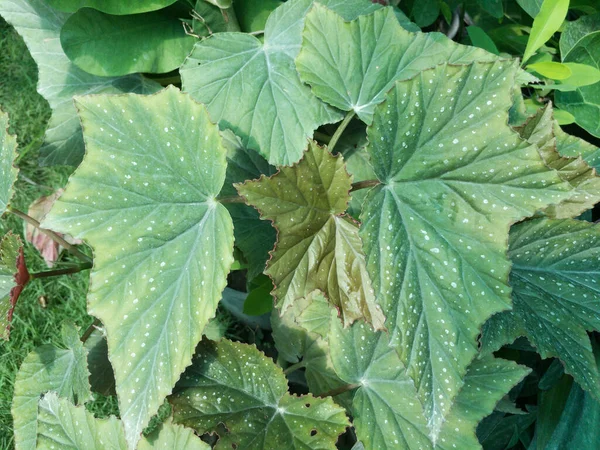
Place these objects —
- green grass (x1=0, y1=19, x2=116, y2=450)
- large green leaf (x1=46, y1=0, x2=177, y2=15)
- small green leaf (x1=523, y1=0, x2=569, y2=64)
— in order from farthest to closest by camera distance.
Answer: green grass (x1=0, y1=19, x2=116, y2=450) < large green leaf (x1=46, y1=0, x2=177, y2=15) < small green leaf (x1=523, y1=0, x2=569, y2=64)

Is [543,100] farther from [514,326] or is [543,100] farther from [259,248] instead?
[259,248]

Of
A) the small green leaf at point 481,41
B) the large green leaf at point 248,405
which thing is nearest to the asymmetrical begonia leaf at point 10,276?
the large green leaf at point 248,405

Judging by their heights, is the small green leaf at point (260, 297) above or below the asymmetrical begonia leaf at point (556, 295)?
below

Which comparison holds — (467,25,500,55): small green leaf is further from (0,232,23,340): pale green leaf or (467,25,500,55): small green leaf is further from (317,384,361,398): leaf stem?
(0,232,23,340): pale green leaf

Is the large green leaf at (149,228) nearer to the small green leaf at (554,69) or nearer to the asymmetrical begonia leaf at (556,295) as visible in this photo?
the asymmetrical begonia leaf at (556,295)

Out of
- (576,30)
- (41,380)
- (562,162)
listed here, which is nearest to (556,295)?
(562,162)

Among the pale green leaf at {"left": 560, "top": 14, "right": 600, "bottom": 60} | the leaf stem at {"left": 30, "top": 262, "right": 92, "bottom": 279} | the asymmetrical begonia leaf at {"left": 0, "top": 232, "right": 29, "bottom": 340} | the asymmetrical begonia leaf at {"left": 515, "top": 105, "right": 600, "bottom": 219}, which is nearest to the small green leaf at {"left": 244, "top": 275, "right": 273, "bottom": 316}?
the leaf stem at {"left": 30, "top": 262, "right": 92, "bottom": 279}

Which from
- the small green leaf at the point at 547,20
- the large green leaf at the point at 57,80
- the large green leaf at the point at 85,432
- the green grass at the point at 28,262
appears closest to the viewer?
the large green leaf at the point at 85,432

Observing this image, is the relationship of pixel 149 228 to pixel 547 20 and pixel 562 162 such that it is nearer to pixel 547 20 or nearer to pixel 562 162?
pixel 562 162
